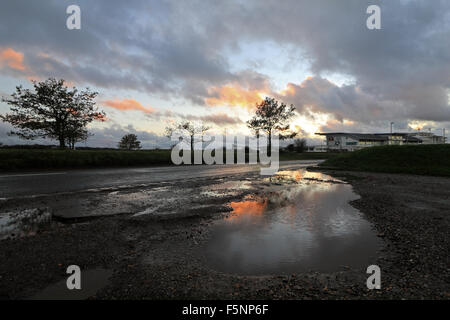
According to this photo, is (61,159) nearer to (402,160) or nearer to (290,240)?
(290,240)

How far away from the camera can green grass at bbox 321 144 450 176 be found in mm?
17883

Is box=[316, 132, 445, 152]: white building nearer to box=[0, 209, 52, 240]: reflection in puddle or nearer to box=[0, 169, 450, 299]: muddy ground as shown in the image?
box=[0, 169, 450, 299]: muddy ground

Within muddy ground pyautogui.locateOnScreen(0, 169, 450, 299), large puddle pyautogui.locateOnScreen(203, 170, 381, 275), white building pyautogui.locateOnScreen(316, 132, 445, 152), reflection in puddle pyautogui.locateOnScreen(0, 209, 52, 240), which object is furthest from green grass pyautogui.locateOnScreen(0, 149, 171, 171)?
white building pyautogui.locateOnScreen(316, 132, 445, 152)

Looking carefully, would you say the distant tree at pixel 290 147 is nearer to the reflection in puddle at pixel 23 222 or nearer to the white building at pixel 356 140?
the white building at pixel 356 140

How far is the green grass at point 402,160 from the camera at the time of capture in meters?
17.9

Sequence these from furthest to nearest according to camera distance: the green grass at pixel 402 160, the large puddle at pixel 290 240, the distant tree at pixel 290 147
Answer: the distant tree at pixel 290 147
the green grass at pixel 402 160
the large puddle at pixel 290 240

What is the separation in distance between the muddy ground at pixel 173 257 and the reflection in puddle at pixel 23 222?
0.06 m

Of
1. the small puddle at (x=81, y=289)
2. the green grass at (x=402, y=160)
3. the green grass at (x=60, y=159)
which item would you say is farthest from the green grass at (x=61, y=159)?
the green grass at (x=402, y=160)

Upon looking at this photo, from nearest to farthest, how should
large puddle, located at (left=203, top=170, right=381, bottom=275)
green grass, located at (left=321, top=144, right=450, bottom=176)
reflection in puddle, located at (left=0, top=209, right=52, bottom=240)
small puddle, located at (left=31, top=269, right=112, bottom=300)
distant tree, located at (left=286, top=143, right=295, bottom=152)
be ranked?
small puddle, located at (left=31, top=269, right=112, bottom=300), large puddle, located at (left=203, top=170, right=381, bottom=275), reflection in puddle, located at (left=0, top=209, right=52, bottom=240), green grass, located at (left=321, top=144, right=450, bottom=176), distant tree, located at (left=286, top=143, right=295, bottom=152)

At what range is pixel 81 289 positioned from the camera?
8.98ft

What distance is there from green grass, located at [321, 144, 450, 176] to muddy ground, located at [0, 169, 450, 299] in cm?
1407

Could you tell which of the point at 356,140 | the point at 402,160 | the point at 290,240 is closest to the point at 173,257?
the point at 290,240

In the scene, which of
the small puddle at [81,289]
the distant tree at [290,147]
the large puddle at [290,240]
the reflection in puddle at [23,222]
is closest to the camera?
the small puddle at [81,289]
